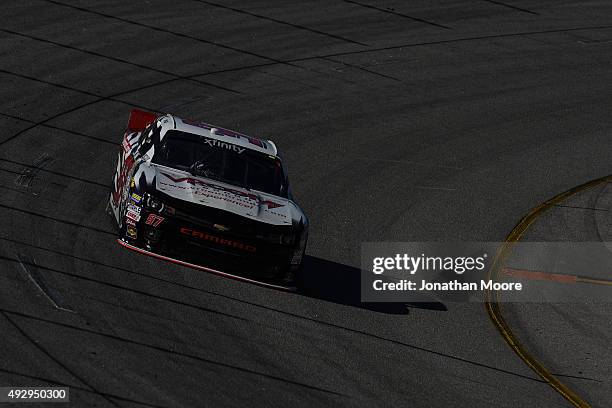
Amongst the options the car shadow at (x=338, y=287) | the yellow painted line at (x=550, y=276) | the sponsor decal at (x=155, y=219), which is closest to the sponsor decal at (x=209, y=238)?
the sponsor decal at (x=155, y=219)

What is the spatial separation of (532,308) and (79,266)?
608 centimetres

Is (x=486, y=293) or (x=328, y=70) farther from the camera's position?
(x=328, y=70)

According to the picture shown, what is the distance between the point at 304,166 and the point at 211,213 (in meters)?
6.30

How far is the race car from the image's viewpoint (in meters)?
14.4

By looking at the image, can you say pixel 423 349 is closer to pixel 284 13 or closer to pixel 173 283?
pixel 173 283

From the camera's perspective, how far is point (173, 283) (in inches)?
575

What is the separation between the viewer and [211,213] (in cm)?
1442

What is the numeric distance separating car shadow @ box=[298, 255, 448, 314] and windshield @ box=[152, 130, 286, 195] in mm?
1217

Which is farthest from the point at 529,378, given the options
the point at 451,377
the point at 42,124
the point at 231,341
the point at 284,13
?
the point at 284,13

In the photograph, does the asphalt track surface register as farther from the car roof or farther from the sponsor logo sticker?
the car roof

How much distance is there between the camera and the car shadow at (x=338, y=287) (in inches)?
602

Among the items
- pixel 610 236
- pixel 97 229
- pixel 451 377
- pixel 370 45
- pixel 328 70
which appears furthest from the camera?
pixel 370 45
